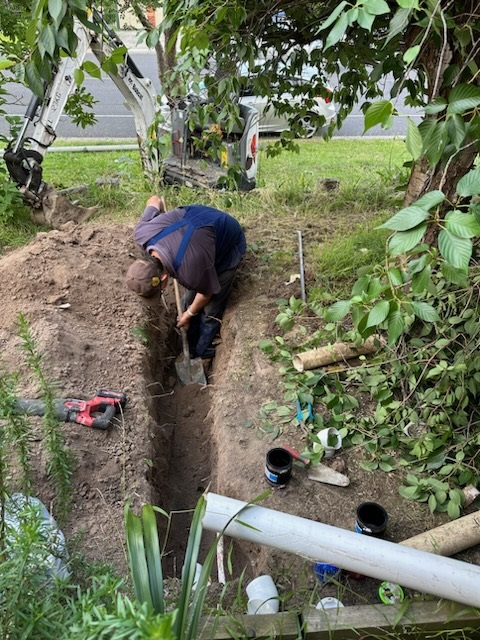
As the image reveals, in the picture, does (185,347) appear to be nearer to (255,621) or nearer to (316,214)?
(316,214)

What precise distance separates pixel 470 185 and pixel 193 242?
2749mm

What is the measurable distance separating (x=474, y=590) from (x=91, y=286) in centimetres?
337

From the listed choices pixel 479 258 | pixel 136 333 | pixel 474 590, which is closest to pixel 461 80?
pixel 479 258

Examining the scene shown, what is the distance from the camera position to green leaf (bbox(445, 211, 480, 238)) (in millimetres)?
1010

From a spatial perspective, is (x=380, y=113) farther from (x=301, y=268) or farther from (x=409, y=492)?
(x=301, y=268)

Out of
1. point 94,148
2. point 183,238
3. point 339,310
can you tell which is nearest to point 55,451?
point 339,310

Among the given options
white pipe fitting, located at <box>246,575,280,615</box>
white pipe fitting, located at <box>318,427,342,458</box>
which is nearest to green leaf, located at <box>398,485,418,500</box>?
white pipe fitting, located at <box>318,427,342,458</box>

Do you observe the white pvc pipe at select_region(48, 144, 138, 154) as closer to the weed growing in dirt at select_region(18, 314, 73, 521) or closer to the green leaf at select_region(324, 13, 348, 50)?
the weed growing in dirt at select_region(18, 314, 73, 521)

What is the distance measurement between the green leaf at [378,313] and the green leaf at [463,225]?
0.28 metres

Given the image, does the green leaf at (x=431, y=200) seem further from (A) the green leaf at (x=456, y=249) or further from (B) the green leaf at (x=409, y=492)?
(B) the green leaf at (x=409, y=492)

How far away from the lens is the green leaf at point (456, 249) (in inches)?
39.6

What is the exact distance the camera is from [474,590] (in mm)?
1493

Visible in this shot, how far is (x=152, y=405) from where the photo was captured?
133 inches

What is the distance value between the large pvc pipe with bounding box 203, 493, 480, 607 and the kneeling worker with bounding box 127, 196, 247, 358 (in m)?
2.32
